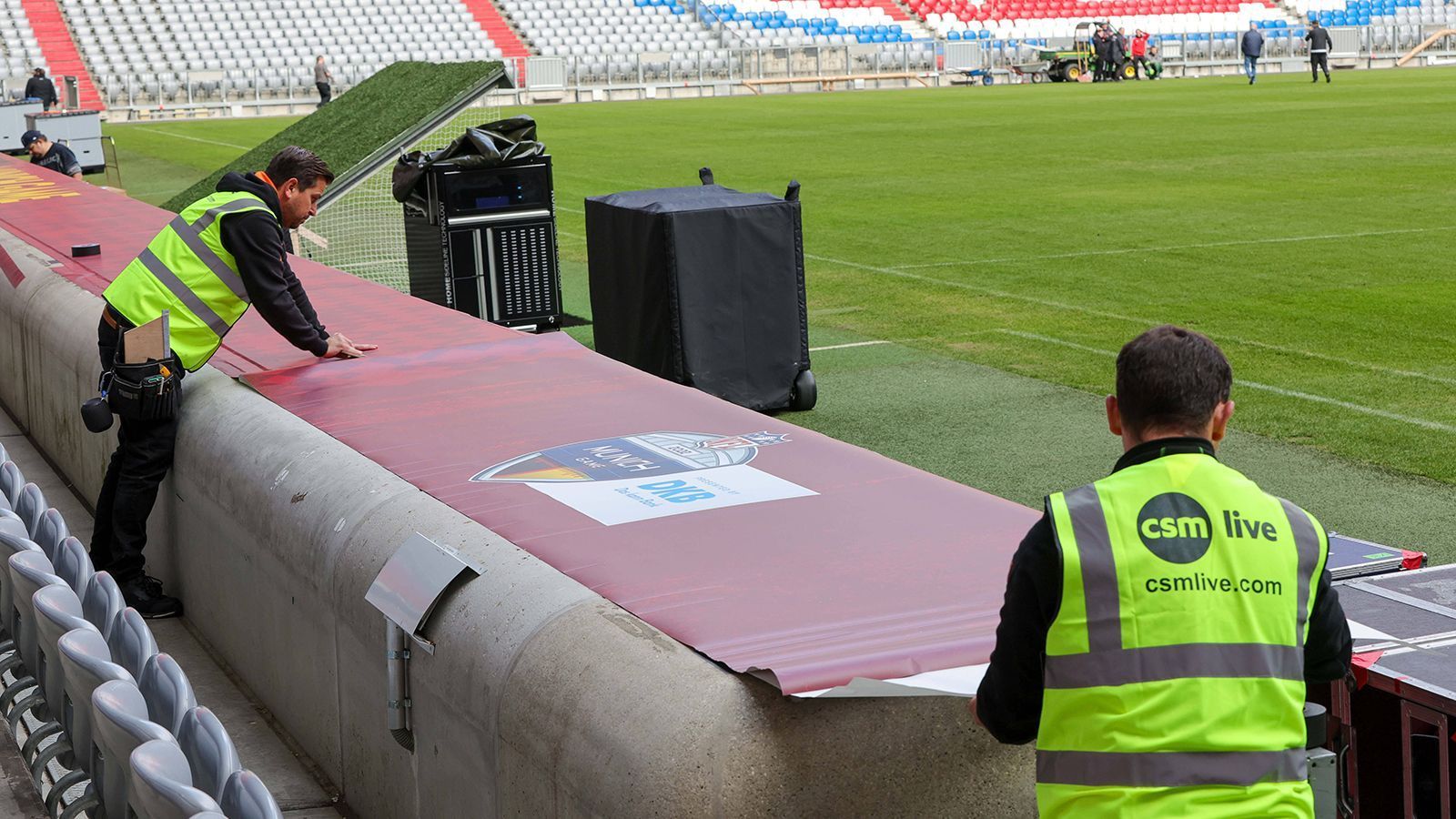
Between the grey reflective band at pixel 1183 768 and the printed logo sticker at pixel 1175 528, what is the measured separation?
12.3 inches

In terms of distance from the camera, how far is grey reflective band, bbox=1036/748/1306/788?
2.67m

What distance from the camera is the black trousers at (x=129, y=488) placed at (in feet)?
21.5

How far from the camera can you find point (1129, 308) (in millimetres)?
12492

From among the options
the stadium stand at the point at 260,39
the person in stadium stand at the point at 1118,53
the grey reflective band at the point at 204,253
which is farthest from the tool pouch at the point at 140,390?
the person in stadium stand at the point at 1118,53

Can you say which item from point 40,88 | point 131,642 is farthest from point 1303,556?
point 40,88

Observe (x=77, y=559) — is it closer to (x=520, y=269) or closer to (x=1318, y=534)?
(x=1318, y=534)

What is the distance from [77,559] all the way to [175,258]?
6.76 ft

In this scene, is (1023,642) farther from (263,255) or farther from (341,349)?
(341,349)

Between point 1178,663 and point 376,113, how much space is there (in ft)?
42.1

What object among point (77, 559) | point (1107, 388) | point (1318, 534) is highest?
point (1318, 534)

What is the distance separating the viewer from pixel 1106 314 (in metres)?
12.3

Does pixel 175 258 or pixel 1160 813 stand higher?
pixel 175 258

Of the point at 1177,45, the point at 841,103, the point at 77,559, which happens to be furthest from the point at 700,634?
the point at 1177,45

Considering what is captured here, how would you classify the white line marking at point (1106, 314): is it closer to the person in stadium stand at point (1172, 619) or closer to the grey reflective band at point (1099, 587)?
the person in stadium stand at point (1172, 619)
